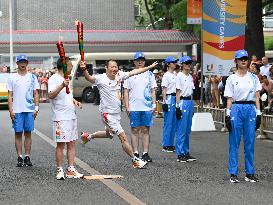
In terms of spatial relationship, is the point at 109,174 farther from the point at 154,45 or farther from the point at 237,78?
the point at 154,45

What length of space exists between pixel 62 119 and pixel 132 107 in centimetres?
253

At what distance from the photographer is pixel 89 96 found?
42.8 m

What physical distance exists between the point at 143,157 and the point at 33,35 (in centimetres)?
4030

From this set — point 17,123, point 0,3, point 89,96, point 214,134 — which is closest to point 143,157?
point 17,123

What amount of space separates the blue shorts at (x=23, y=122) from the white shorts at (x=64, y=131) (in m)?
1.86

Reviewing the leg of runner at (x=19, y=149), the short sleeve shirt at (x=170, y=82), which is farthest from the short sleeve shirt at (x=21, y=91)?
the short sleeve shirt at (x=170, y=82)

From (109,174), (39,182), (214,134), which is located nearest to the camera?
(39,182)

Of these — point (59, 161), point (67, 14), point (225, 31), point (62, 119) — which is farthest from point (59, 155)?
point (67, 14)

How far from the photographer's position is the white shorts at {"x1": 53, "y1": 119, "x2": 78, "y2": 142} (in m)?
11.8

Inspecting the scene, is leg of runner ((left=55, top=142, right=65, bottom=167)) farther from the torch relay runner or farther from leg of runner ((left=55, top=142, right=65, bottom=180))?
the torch relay runner

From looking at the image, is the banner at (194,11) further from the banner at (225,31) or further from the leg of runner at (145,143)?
the leg of runner at (145,143)

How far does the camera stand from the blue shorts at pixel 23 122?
13.6 m

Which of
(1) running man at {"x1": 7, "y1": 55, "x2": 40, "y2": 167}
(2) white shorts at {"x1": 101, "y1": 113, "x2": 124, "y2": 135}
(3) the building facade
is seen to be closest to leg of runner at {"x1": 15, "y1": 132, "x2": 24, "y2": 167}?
(1) running man at {"x1": 7, "y1": 55, "x2": 40, "y2": 167}

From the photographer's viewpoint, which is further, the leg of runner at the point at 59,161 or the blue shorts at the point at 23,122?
the blue shorts at the point at 23,122
